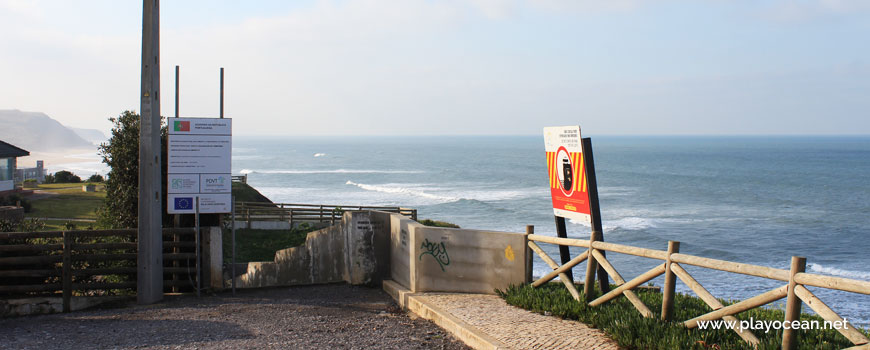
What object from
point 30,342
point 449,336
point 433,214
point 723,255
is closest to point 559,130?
point 449,336

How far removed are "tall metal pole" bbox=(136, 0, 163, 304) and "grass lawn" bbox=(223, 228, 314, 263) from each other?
36.2 feet

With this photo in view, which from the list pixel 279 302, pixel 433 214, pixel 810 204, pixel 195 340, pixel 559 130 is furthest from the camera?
pixel 810 204

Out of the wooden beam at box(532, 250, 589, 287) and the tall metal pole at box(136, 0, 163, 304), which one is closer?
the wooden beam at box(532, 250, 589, 287)

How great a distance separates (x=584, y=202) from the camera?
32.0ft

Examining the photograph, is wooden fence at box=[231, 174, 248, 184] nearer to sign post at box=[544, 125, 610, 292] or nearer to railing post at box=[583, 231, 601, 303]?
sign post at box=[544, 125, 610, 292]

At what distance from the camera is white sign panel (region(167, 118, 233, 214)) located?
12.2 m

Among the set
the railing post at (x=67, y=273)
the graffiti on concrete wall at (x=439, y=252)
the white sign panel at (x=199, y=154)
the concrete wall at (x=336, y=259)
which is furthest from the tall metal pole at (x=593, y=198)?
the railing post at (x=67, y=273)

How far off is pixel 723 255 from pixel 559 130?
30891 millimetres

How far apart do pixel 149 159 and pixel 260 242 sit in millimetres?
16212

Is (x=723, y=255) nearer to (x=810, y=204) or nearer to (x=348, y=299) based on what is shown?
(x=348, y=299)

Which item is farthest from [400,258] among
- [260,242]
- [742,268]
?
[260,242]

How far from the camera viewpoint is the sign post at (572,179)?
9.53m

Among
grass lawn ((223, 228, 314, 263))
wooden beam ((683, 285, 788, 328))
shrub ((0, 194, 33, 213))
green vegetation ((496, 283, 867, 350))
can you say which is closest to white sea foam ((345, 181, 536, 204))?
shrub ((0, 194, 33, 213))

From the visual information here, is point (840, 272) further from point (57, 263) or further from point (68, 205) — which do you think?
point (68, 205)
